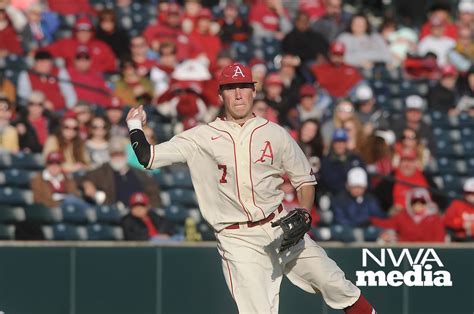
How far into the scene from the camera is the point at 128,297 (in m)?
10.1

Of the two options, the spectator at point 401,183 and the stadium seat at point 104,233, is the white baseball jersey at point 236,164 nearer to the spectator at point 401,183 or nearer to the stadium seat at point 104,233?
the stadium seat at point 104,233

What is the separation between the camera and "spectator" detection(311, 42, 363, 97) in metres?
15.7

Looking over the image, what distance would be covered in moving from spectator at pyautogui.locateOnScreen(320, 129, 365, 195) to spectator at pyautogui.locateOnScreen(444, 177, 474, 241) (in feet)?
3.25

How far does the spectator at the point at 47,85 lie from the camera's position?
557 inches

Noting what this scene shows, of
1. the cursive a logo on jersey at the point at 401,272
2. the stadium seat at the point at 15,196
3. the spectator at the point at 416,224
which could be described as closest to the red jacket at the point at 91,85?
the stadium seat at the point at 15,196

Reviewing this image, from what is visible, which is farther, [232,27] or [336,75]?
[232,27]

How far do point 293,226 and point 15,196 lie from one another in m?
5.16

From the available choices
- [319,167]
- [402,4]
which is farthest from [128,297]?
[402,4]

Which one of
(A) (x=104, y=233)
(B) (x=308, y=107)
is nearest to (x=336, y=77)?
(B) (x=308, y=107)

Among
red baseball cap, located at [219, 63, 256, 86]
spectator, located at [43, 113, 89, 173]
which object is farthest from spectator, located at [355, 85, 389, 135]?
red baseball cap, located at [219, 63, 256, 86]

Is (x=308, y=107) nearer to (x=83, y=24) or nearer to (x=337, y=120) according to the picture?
(x=337, y=120)

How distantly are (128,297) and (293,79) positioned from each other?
5.87 m

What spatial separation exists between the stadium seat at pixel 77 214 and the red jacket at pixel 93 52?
10.5 ft

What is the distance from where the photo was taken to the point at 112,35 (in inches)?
616
